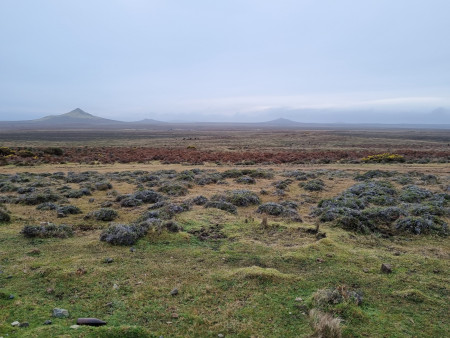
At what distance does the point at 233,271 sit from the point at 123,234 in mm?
3624

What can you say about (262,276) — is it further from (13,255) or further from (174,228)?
(13,255)

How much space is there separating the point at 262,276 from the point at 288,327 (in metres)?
1.56

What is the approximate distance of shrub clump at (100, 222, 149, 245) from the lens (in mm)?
8234

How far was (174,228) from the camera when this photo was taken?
9164 mm

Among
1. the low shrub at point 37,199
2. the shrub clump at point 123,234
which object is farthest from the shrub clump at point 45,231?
the low shrub at point 37,199

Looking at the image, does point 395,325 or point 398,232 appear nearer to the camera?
point 395,325

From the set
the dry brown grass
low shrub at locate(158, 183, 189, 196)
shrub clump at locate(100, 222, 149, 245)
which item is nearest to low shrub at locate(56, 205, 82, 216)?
shrub clump at locate(100, 222, 149, 245)

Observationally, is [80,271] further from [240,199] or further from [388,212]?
[388,212]

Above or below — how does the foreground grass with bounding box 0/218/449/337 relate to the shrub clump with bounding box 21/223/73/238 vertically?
below

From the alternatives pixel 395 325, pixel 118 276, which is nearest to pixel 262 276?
pixel 395 325

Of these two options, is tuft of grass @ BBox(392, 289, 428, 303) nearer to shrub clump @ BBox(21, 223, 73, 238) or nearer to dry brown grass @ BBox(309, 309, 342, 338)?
dry brown grass @ BBox(309, 309, 342, 338)

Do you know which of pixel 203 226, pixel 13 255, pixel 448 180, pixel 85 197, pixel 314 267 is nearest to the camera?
pixel 314 267

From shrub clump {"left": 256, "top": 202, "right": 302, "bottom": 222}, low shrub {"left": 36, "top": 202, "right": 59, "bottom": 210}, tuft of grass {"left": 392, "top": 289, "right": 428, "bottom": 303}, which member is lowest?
tuft of grass {"left": 392, "top": 289, "right": 428, "bottom": 303}

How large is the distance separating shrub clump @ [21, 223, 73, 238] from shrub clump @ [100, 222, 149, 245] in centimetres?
146
